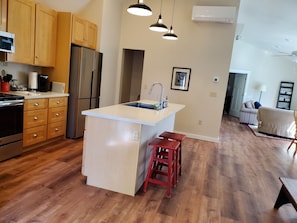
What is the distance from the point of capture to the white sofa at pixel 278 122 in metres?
6.64

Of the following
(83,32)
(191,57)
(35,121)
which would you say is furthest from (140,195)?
(191,57)

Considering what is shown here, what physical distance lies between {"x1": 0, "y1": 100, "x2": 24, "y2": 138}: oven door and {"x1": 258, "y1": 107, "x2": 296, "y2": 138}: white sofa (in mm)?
6535

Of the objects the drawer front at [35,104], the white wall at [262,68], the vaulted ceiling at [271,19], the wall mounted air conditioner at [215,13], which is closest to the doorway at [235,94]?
the white wall at [262,68]

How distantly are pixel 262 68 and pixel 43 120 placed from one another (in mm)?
9341

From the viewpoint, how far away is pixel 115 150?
2.61 m

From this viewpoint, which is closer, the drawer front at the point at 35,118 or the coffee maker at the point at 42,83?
the drawer front at the point at 35,118

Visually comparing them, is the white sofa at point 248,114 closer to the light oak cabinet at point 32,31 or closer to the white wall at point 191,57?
the white wall at point 191,57

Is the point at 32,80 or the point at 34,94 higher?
the point at 32,80

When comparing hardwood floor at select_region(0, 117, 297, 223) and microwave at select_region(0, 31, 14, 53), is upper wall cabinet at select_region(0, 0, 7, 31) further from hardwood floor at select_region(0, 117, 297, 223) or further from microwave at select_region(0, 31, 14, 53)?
hardwood floor at select_region(0, 117, 297, 223)

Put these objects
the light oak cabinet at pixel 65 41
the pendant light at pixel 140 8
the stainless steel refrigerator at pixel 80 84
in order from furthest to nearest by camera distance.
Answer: the stainless steel refrigerator at pixel 80 84 → the light oak cabinet at pixel 65 41 → the pendant light at pixel 140 8

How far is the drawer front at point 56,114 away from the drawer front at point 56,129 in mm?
75

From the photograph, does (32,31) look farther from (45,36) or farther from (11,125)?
(11,125)

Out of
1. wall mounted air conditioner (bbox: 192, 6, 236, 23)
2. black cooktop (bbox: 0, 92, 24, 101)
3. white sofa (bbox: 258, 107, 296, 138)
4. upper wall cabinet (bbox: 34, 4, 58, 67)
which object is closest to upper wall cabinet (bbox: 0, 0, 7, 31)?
upper wall cabinet (bbox: 34, 4, 58, 67)

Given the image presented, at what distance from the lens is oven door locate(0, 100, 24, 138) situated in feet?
9.76
